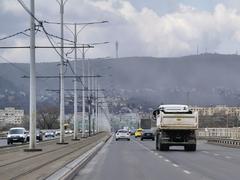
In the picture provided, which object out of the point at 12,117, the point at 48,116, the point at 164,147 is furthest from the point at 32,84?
the point at 12,117

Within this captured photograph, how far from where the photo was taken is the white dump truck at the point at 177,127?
4709cm

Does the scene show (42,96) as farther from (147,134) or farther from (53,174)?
(53,174)

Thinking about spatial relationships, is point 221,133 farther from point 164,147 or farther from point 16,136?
point 164,147

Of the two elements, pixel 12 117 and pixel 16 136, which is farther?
pixel 12 117

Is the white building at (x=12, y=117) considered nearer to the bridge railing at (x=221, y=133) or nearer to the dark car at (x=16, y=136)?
the bridge railing at (x=221, y=133)

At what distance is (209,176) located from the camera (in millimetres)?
23875

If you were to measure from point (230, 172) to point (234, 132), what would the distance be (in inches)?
2153

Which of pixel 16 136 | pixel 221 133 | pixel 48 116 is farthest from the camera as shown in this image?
pixel 48 116

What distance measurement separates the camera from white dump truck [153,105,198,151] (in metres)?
47.1

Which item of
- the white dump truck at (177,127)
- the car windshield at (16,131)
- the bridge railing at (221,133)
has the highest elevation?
the white dump truck at (177,127)

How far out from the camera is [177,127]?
47.0 m

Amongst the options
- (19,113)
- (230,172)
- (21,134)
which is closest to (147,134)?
(21,134)

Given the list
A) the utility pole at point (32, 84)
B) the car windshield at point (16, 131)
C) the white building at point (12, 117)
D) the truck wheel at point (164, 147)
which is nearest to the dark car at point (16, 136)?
the car windshield at point (16, 131)

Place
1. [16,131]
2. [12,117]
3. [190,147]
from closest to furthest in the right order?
[190,147] < [16,131] < [12,117]
